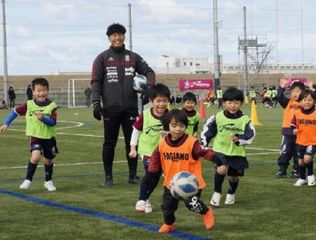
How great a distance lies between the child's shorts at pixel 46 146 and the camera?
34.6 ft

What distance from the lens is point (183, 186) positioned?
22.8ft

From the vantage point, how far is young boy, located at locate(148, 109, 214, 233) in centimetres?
709

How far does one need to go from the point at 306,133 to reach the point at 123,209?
3530mm

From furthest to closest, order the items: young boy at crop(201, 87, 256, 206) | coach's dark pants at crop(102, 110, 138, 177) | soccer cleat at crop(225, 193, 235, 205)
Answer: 1. coach's dark pants at crop(102, 110, 138, 177)
2. soccer cleat at crop(225, 193, 235, 205)
3. young boy at crop(201, 87, 256, 206)

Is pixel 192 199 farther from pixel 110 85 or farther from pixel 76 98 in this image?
pixel 76 98

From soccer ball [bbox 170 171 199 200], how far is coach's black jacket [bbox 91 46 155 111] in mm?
3758

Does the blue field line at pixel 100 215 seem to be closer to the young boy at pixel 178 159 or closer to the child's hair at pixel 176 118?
the young boy at pixel 178 159

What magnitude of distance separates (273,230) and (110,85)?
431 cm

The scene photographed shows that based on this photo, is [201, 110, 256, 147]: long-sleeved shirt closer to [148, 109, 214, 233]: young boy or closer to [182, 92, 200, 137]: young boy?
[148, 109, 214, 233]: young boy

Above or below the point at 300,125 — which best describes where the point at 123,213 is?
below

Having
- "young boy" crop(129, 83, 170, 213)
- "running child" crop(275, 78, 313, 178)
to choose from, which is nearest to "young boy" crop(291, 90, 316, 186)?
"running child" crop(275, 78, 313, 178)

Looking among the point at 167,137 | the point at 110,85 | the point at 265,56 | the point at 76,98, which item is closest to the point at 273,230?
the point at 167,137

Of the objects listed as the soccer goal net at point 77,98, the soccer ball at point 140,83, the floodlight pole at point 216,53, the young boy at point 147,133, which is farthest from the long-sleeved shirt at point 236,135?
the soccer goal net at point 77,98

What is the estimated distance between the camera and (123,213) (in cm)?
834
